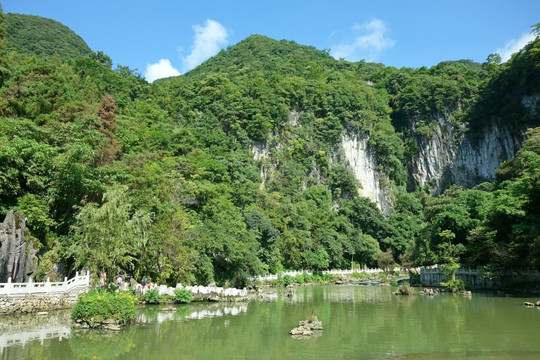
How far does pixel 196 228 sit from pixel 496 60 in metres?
73.5

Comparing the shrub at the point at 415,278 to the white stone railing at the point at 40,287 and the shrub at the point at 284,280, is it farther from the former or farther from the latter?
the white stone railing at the point at 40,287

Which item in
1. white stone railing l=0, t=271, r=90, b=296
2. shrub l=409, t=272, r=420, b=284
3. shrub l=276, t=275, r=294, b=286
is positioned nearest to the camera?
white stone railing l=0, t=271, r=90, b=296

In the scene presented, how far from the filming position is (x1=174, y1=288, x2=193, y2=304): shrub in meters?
21.1

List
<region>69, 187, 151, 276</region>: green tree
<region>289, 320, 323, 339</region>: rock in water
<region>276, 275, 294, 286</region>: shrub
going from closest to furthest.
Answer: <region>289, 320, 323, 339</region>: rock in water, <region>69, 187, 151, 276</region>: green tree, <region>276, 275, 294, 286</region>: shrub

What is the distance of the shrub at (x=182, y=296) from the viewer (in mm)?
21125

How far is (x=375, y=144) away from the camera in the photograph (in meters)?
74.2

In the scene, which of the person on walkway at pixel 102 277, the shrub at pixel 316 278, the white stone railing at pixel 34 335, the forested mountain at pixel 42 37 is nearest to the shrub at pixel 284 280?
the shrub at pixel 316 278

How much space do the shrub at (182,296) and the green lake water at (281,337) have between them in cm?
283

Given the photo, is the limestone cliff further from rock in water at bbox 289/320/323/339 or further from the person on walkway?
rock in water at bbox 289/320/323/339

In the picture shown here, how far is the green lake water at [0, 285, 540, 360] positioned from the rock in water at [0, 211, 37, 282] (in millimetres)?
2379

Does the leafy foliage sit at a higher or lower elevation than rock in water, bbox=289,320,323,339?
higher

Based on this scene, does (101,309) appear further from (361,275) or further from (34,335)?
(361,275)

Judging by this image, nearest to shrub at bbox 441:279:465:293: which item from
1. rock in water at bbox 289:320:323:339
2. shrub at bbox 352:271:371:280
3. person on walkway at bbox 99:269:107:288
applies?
rock in water at bbox 289:320:323:339

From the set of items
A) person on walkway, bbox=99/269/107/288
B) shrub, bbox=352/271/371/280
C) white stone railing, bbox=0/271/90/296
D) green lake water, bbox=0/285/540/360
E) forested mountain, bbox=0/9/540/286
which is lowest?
green lake water, bbox=0/285/540/360
